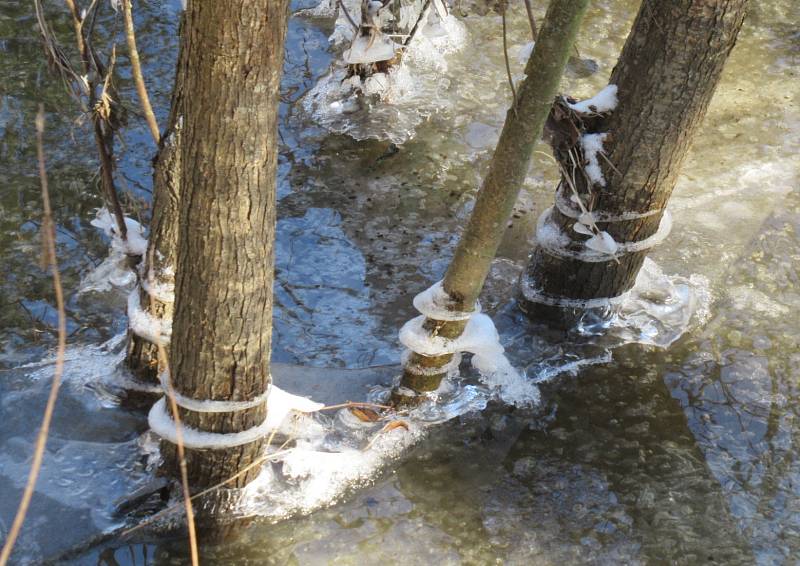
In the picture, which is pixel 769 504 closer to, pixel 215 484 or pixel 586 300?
pixel 586 300

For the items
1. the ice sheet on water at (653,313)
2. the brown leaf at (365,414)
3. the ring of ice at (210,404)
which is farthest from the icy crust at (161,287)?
the ice sheet on water at (653,313)

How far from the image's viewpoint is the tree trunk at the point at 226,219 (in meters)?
1.76

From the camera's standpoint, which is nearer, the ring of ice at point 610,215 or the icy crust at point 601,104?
the icy crust at point 601,104

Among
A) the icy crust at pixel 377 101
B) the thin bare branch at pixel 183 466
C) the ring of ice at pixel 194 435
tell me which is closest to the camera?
the thin bare branch at pixel 183 466

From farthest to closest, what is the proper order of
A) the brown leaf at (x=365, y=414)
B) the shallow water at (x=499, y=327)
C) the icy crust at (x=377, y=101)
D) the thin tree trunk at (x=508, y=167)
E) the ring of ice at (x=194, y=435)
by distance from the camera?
1. the icy crust at (x=377, y=101)
2. the brown leaf at (x=365, y=414)
3. the shallow water at (x=499, y=327)
4. the ring of ice at (x=194, y=435)
5. the thin tree trunk at (x=508, y=167)

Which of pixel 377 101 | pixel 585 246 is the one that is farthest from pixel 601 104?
pixel 377 101

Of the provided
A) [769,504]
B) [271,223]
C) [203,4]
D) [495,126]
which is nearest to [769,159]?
[495,126]

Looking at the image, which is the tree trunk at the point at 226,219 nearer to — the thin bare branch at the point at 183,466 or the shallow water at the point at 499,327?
the thin bare branch at the point at 183,466

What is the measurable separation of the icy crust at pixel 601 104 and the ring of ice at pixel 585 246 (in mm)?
482

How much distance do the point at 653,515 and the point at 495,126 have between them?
8.75ft

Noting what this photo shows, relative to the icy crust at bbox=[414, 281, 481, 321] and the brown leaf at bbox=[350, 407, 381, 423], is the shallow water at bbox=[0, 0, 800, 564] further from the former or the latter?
the icy crust at bbox=[414, 281, 481, 321]

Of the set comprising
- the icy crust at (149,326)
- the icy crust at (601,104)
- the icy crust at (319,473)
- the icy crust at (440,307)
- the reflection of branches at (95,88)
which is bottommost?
Answer: the icy crust at (319,473)

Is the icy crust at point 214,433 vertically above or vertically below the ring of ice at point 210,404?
below

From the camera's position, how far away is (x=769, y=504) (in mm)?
2742
